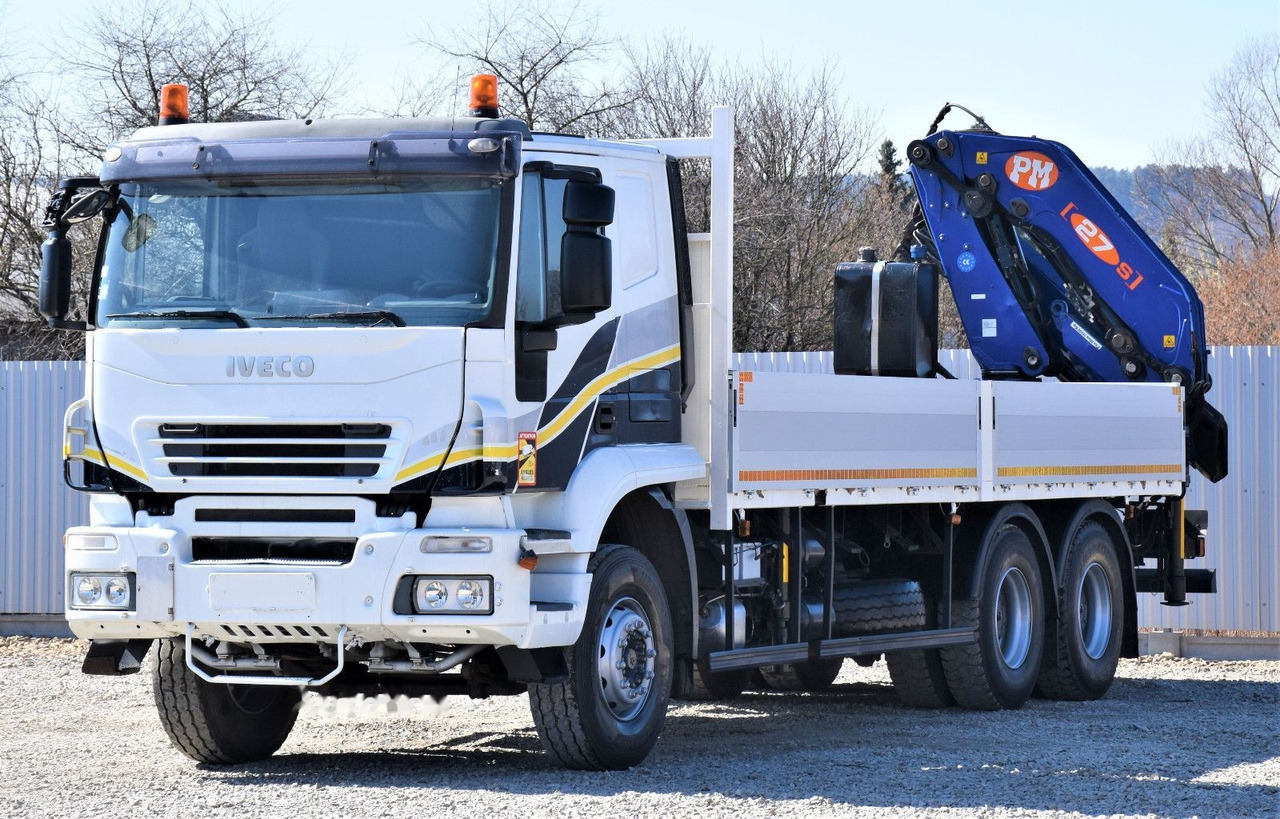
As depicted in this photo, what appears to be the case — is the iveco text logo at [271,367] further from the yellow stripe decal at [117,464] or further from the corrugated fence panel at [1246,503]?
the corrugated fence panel at [1246,503]

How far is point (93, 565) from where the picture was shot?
315 inches

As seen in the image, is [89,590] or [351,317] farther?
[89,590]

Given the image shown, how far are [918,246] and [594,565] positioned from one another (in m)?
6.80

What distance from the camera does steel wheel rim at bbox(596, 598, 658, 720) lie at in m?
8.35

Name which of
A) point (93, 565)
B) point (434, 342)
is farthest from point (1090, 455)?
point (93, 565)

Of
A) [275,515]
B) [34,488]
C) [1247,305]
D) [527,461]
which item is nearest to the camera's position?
[527,461]

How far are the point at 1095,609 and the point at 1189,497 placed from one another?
237 cm

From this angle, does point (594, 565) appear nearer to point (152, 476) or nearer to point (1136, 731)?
point (152, 476)

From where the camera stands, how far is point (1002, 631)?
12062 millimetres

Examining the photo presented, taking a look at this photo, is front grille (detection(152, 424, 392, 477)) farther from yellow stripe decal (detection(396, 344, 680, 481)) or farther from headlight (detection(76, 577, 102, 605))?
headlight (detection(76, 577, 102, 605))

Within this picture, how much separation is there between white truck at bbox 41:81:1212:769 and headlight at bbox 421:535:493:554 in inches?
0.5

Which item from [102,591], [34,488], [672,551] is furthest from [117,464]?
[34,488]

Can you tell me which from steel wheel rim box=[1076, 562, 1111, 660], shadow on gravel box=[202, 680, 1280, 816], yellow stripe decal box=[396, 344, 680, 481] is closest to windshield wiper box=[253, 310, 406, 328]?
yellow stripe decal box=[396, 344, 680, 481]

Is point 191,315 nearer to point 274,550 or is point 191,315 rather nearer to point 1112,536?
point 274,550
